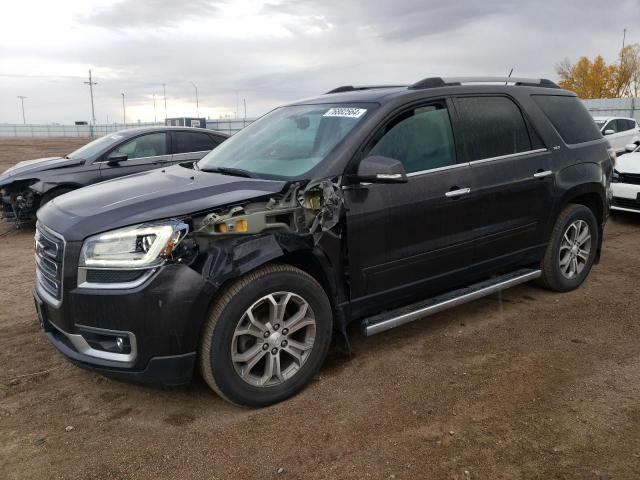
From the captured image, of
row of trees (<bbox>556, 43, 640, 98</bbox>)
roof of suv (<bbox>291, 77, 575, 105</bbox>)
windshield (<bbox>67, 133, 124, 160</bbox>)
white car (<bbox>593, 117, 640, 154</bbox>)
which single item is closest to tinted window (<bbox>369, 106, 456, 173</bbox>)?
roof of suv (<bbox>291, 77, 575, 105</bbox>)

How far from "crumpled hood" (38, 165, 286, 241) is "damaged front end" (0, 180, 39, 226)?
5.04m

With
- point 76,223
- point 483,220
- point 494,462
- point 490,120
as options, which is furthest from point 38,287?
point 490,120

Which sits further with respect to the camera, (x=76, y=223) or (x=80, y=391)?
(x=80, y=391)

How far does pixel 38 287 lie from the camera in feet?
10.7

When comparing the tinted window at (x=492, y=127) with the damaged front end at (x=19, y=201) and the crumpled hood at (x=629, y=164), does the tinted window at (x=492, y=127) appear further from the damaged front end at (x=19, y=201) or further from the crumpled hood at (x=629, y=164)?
the damaged front end at (x=19, y=201)

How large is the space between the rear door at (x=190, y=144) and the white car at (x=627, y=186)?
6.54m

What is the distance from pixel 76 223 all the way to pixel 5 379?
142cm

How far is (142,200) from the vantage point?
3000 millimetres

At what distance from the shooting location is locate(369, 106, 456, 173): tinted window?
3551 millimetres

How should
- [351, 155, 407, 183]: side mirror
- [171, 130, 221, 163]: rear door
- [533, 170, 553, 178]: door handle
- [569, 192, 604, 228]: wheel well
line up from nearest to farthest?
[351, 155, 407, 183]: side mirror, [533, 170, 553, 178]: door handle, [569, 192, 604, 228]: wheel well, [171, 130, 221, 163]: rear door

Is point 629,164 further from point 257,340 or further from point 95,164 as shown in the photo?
point 95,164

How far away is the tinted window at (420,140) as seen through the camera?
355 cm

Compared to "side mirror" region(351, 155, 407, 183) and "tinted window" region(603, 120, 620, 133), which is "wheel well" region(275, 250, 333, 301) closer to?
"side mirror" region(351, 155, 407, 183)

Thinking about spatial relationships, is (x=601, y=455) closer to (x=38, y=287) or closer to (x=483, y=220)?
(x=483, y=220)
